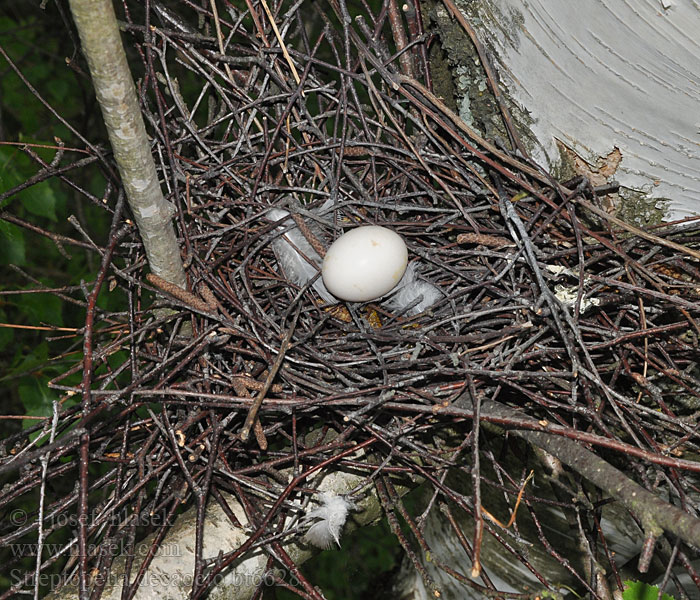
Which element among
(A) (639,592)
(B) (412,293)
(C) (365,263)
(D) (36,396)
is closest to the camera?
(A) (639,592)

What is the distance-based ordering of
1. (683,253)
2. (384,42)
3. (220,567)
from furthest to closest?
(384,42) → (683,253) → (220,567)

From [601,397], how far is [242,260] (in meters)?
0.83

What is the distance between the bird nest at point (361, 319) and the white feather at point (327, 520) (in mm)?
68

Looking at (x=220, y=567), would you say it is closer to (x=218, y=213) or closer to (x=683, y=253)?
(x=218, y=213)

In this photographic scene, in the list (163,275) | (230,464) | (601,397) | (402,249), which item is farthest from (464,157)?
(230,464)

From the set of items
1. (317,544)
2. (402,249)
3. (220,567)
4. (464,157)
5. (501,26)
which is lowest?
(317,544)

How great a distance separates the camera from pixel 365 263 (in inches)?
51.6

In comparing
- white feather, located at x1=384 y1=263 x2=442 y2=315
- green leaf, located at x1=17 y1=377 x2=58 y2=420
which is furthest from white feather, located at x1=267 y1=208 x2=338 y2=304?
green leaf, located at x1=17 y1=377 x2=58 y2=420

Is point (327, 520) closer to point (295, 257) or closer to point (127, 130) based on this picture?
point (295, 257)

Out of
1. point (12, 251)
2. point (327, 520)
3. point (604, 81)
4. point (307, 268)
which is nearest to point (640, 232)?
point (604, 81)

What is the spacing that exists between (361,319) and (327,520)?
437mm

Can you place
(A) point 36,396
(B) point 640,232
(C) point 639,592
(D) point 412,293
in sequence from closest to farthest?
(C) point 639,592
(B) point 640,232
(D) point 412,293
(A) point 36,396

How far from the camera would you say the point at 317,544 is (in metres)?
1.22

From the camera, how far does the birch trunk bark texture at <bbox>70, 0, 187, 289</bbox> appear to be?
0.85 metres
